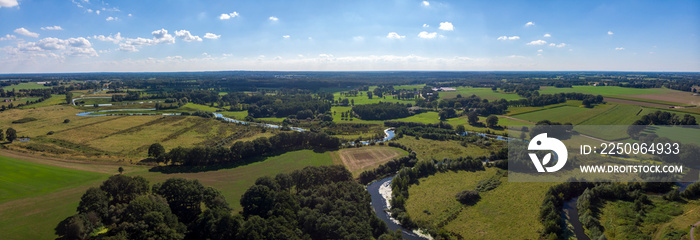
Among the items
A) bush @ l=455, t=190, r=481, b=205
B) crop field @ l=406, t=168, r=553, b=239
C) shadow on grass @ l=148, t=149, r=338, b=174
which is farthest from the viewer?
shadow on grass @ l=148, t=149, r=338, b=174

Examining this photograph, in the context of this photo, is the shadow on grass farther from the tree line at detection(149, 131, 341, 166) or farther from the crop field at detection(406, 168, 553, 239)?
the crop field at detection(406, 168, 553, 239)

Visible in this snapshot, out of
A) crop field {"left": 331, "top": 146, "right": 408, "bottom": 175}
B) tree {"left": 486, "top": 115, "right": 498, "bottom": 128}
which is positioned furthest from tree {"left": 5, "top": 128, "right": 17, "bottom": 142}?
tree {"left": 486, "top": 115, "right": 498, "bottom": 128}

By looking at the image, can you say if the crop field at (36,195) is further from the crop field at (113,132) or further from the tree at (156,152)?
the crop field at (113,132)

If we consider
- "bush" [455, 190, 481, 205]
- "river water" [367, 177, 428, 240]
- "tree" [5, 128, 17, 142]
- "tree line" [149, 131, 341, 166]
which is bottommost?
"river water" [367, 177, 428, 240]

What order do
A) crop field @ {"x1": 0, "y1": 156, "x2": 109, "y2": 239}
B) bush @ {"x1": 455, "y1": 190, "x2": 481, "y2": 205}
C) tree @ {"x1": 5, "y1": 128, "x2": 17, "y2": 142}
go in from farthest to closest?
1. tree @ {"x1": 5, "y1": 128, "x2": 17, "y2": 142}
2. bush @ {"x1": 455, "y1": 190, "x2": 481, "y2": 205}
3. crop field @ {"x1": 0, "y1": 156, "x2": 109, "y2": 239}

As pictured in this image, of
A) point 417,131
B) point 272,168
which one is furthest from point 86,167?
point 417,131

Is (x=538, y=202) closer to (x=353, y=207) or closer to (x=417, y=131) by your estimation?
(x=353, y=207)
